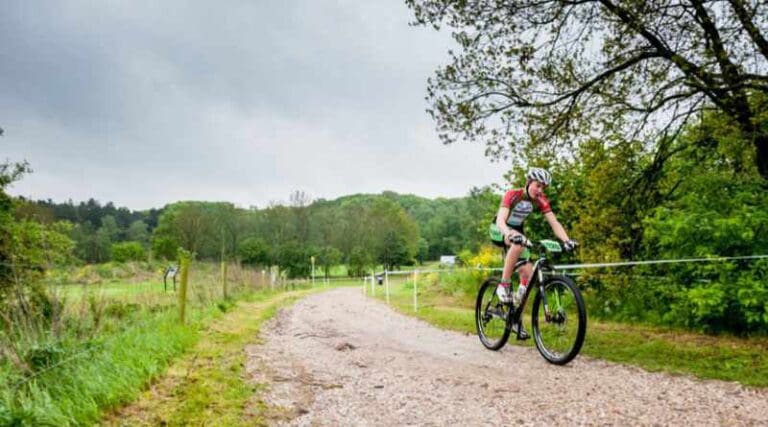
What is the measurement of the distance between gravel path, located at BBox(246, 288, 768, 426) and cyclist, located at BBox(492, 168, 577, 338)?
0.87 metres

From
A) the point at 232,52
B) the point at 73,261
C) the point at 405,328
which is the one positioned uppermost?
the point at 232,52

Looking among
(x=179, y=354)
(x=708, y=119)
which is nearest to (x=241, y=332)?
(x=179, y=354)

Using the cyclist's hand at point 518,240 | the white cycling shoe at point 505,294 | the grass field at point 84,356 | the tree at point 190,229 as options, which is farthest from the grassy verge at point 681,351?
the tree at point 190,229

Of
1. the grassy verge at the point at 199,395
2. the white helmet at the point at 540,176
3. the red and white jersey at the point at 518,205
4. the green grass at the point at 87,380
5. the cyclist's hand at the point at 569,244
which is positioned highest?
the white helmet at the point at 540,176

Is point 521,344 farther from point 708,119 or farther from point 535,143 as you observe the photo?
point 708,119

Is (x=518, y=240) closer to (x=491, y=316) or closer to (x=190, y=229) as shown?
(x=491, y=316)

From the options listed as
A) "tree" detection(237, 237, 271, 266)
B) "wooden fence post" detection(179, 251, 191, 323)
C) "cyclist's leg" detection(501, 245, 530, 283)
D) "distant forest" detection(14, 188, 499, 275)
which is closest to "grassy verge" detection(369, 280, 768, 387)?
"cyclist's leg" detection(501, 245, 530, 283)

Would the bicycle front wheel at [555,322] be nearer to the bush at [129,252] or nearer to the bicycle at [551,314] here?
the bicycle at [551,314]

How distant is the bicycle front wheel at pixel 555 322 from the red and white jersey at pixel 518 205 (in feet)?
2.93

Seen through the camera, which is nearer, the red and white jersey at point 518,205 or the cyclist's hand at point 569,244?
the cyclist's hand at point 569,244

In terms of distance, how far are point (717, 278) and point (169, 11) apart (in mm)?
12637

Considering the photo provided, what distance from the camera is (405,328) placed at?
369 inches

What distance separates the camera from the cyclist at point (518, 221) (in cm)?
593

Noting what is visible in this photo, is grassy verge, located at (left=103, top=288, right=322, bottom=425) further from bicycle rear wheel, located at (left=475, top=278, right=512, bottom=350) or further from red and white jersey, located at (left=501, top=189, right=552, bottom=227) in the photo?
red and white jersey, located at (left=501, top=189, right=552, bottom=227)
